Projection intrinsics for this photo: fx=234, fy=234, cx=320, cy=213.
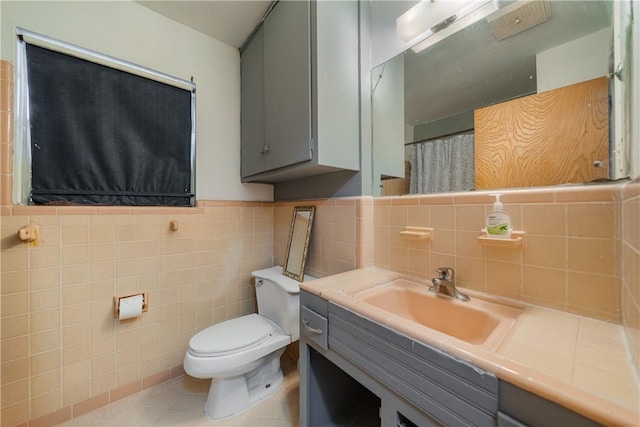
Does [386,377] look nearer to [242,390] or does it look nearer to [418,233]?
[418,233]

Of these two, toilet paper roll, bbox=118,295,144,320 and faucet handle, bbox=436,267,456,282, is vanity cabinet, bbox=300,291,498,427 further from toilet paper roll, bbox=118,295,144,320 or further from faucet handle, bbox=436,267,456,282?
toilet paper roll, bbox=118,295,144,320

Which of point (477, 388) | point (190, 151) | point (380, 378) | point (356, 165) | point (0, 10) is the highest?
point (0, 10)

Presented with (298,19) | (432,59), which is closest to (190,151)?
(298,19)

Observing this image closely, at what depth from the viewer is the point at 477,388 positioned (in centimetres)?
51

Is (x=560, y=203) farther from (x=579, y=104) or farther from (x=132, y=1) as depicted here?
(x=132, y=1)

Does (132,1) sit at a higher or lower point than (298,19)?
higher

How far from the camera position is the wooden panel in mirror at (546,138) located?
2.38 ft

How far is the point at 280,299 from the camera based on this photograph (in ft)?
4.73

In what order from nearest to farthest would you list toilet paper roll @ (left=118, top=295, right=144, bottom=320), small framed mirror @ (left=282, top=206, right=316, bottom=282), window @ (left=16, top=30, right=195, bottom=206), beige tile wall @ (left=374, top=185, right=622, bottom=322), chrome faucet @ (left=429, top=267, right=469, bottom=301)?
1. beige tile wall @ (left=374, top=185, right=622, bottom=322)
2. chrome faucet @ (left=429, top=267, right=469, bottom=301)
3. window @ (left=16, top=30, right=195, bottom=206)
4. toilet paper roll @ (left=118, top=295, right=144, bottom=320)
5. small framed mirror @ (left=282, top=206, right=316, bottom=282)

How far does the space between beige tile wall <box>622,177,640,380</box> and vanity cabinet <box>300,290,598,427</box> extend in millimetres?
251

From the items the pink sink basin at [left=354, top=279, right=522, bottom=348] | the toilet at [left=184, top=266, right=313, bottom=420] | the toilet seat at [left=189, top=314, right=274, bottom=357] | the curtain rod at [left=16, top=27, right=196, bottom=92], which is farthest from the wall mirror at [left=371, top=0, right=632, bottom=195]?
the curtain rod at [left=16, top=27, right=196, bottom=92]

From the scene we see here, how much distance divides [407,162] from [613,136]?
0.65 meters

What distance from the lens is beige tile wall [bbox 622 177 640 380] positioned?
48 centimetres

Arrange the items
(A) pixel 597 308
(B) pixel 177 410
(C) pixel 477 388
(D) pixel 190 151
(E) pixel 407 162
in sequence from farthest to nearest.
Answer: (D) pixel 190 151 < (B) pixel 177 410 < (E) pixel 407 162 < (A) pixel 597 308 < (C) pixel 477 388
